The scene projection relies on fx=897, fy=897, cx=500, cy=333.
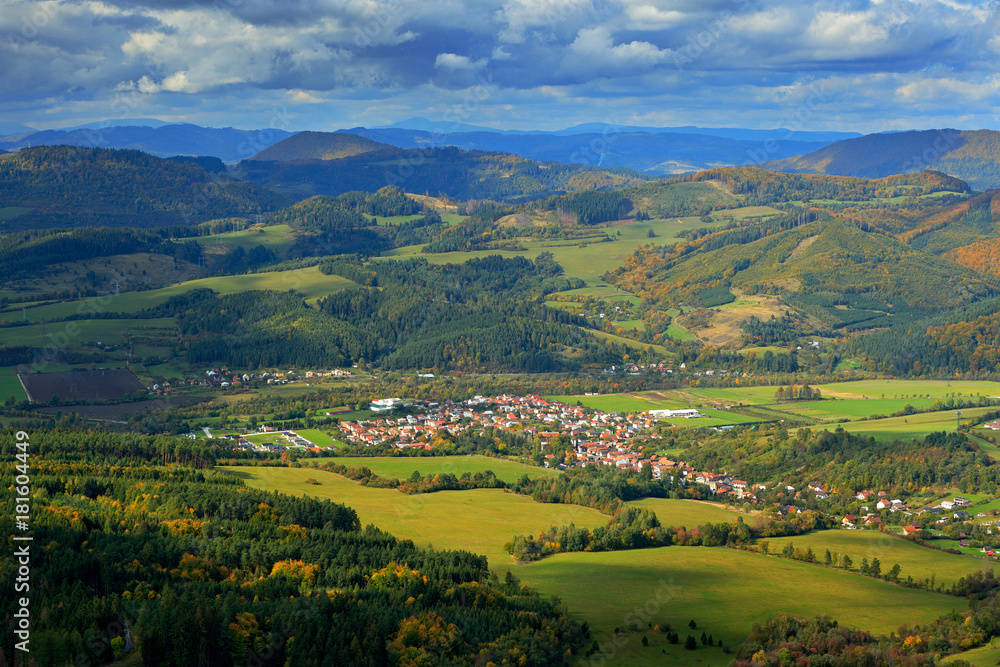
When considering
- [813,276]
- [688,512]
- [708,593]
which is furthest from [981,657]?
[813,276]

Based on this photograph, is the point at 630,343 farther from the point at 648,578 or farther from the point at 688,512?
the point at 648,578

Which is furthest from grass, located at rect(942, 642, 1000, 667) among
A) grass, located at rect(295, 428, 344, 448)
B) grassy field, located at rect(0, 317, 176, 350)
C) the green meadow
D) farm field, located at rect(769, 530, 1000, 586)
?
grassy field, located at rect(0, 317, 176, 350)

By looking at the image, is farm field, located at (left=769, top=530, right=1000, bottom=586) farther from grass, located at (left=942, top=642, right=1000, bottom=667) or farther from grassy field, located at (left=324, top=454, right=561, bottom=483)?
grassy field, located at (left=324, top=454, right=561, bottom=483)

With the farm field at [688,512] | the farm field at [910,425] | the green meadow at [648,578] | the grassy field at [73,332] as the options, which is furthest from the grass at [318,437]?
the farm field at [910,425]

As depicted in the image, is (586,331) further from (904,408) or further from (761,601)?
(761,601)

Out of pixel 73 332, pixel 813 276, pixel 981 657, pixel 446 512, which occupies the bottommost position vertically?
pixel 446 512

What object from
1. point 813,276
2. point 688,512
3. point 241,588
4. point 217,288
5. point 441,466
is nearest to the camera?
point 241,588
